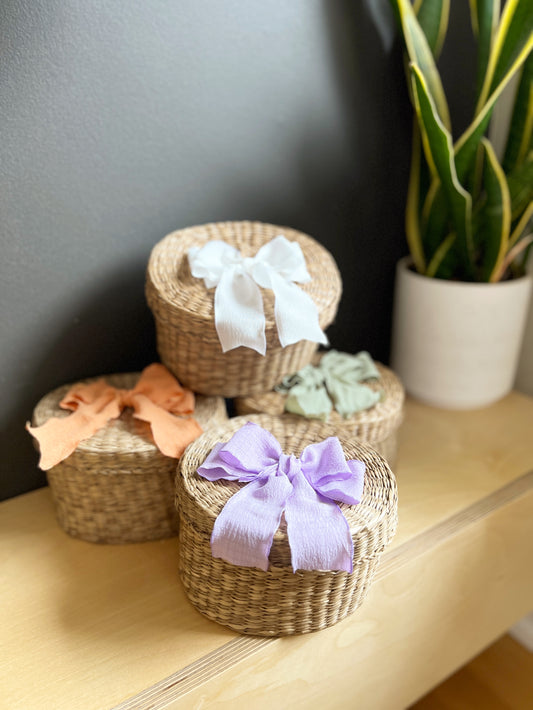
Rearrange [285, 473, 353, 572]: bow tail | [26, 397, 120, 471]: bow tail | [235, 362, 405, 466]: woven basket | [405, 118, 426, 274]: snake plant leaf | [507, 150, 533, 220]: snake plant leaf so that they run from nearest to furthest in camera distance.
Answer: [285, 473, 353, 572]: bow tail
[26, 397, 120, 471]: bow tail
[235, 362, 405, 466]: woven basket
[507, 150, 533, 220]: snake plant leaf
[405, 118, 426, 274]: snake plant leaf

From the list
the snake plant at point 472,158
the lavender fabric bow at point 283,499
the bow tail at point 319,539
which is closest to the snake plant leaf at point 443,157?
the snake plant at point 472,158

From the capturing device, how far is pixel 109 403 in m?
0.89

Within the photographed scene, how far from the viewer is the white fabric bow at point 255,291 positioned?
811 mm

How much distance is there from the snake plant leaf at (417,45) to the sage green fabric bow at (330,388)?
45 centimetres

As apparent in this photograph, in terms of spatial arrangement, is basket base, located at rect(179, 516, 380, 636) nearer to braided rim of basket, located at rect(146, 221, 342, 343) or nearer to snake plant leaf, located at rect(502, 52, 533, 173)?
braided rim of basket, located at rect(146, 221, 342, 343)

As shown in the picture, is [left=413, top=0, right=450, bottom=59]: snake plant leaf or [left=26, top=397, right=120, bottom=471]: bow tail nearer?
[left=26, top=397, right=120, bottom=471]: bow tail

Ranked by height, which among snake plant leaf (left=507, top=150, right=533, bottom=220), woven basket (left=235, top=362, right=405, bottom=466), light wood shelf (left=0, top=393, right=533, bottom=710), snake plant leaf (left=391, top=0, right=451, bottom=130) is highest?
snake plant leaf (left=391, top=0, right=451, bottom=130)

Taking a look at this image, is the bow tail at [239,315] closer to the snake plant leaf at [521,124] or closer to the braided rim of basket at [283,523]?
the braided rim of basket at [283,523]

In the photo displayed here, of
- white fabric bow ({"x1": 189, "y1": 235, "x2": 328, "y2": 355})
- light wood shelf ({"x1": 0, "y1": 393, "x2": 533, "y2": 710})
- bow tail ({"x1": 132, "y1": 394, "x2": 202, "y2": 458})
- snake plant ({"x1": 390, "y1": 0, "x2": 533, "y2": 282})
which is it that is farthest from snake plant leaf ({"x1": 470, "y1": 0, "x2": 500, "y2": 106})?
bow tail ({"x1": 132, "y1": 394, "x2": 202, "y2": 458})

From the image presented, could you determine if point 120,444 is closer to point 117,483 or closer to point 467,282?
point 117,483

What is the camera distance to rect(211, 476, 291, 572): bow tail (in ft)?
2.18

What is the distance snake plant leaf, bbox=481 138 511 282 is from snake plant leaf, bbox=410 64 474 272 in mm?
32

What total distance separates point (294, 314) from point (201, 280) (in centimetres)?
14

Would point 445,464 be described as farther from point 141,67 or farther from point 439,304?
point 141,67
